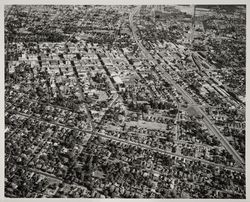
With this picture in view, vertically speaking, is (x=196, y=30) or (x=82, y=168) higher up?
(x=196, y=30)

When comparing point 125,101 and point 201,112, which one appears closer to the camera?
point 201,112

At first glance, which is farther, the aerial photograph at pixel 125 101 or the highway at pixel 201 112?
the highway at pixel 201 112

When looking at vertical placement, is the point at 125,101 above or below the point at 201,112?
above

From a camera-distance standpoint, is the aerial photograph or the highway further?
the highway

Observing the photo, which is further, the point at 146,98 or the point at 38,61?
the point at 38,61

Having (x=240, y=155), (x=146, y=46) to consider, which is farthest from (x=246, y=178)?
(x=146, y=46)

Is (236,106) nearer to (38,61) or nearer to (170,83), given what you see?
(170,83)

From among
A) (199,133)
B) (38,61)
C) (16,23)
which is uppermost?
(16,23)

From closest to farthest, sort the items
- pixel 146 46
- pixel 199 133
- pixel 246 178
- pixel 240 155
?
1. pixel 246 178
2. pixel 240 155
3. pixel 199 133
4. pixel 146 46
